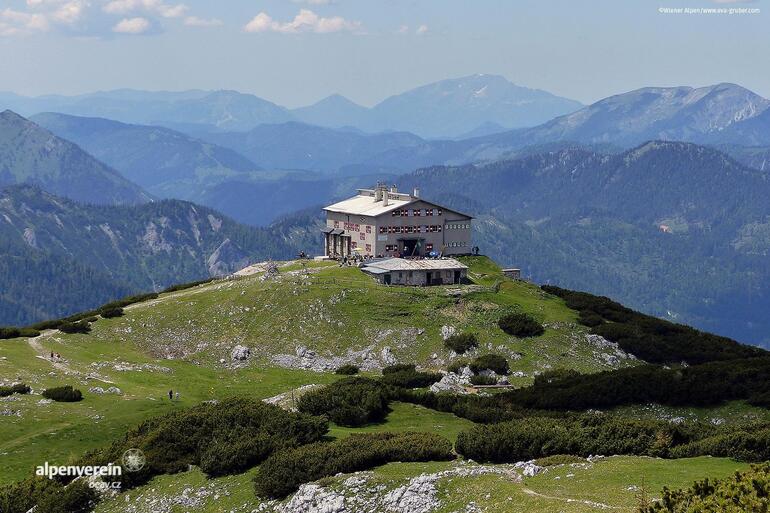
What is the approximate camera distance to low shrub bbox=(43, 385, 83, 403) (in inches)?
2509

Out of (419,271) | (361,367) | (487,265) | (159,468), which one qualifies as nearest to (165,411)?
(159,468)

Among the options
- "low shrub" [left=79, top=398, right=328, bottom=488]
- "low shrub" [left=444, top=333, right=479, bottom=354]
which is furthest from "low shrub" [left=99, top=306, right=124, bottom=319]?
"low shrub" [left=79, top=398, right=328, bottom=488]

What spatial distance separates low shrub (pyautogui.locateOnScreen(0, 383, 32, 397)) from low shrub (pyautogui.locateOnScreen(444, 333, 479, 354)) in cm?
3794

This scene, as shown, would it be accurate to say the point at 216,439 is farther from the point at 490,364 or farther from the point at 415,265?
the point at 415,265

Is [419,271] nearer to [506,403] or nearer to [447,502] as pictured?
[506,403]

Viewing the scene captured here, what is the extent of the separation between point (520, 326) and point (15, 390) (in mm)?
46634

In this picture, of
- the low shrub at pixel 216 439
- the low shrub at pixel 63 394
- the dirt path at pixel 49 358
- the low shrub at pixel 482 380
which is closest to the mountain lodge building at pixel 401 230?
the low shrub at pixel 482 380

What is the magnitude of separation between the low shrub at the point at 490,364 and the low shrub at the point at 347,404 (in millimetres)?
22252

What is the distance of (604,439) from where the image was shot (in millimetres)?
44094

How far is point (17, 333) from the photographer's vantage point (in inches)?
3482

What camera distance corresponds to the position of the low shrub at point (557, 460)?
1604 inches

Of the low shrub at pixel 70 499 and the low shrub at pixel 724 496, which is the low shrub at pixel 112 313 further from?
the low shrub at pixel 724 496

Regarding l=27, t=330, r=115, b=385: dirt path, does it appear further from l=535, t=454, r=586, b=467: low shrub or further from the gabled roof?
the gabled roof

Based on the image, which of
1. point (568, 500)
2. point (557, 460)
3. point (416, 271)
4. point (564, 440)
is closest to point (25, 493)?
point (557, 460)
